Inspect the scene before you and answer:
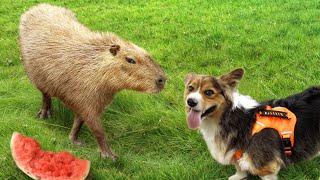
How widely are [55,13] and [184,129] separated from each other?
2522 millimetres

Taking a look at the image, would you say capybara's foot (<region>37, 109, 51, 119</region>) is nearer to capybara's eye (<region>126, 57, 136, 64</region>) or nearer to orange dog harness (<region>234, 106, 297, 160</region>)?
capybara's eye (<region>126, 57, 136, 64</region>)

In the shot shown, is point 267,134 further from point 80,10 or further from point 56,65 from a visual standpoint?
point 80,10

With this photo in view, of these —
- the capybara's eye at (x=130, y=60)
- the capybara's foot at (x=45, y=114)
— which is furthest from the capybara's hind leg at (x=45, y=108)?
the capybara's eye at (x=130, y=60)

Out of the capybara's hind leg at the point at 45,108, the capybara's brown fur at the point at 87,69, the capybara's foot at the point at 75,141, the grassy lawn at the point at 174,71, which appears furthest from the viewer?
the capybara's hind leg at the point at 45,108

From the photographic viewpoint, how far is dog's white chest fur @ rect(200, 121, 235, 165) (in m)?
4.71

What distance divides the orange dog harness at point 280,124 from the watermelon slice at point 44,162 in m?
1.66

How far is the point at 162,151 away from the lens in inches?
229

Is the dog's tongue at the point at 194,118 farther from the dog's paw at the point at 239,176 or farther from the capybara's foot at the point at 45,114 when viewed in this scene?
the capybara's foot at the point at 45,114

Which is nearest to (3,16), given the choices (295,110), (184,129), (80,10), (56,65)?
(80,10)

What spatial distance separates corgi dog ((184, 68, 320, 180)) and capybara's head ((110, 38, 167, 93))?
76cm

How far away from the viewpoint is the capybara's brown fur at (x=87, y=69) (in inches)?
217

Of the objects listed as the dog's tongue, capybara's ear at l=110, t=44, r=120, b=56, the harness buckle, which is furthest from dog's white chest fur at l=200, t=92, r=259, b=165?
capybara's ear at l=110, t=44, r=120, b=56

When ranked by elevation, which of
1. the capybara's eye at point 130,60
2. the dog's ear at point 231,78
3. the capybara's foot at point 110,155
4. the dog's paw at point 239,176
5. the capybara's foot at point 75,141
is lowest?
the capybara's foot at point 75,141

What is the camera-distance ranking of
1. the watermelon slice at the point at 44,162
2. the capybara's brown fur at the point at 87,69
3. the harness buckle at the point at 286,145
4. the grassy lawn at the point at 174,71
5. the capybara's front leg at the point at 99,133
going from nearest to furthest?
the harness buckle at the point at 286,145, the watermelon slice at the point at 44,162, the grassy lawn at the point at 174,71, the capybara's brown fur at the point at 87,69, the capybara's front leg at the point at 99,133
